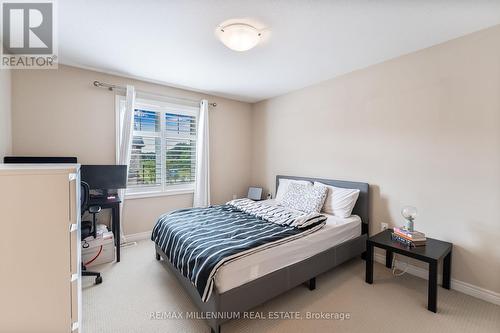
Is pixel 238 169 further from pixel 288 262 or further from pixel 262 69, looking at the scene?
pixel 288 262

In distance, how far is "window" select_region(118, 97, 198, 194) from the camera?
11.3 ft

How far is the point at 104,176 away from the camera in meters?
2.78

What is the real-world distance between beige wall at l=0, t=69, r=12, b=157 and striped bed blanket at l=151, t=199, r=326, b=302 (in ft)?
6.05

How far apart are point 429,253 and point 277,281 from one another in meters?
1.41

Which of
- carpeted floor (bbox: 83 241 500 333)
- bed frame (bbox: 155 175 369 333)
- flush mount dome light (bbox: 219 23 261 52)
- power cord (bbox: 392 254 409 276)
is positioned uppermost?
flush mount dome light (bbox: 219 23 261 52)

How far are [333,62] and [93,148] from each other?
342 centimetres

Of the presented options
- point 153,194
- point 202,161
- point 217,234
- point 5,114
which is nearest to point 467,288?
point 217,234

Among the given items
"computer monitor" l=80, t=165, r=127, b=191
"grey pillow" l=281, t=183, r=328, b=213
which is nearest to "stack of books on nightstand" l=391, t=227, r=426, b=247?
"grey pillow" l=281, t=183, r=328, b=213

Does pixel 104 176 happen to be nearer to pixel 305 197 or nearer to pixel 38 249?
pixel 38 249

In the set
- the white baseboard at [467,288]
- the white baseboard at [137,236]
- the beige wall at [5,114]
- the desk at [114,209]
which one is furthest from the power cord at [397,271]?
the beige wall at [5,114]

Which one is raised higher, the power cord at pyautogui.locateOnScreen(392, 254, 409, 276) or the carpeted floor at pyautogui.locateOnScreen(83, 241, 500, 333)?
the power cord at pyautogui.locateOnScreen(392, 254, 409, 276)

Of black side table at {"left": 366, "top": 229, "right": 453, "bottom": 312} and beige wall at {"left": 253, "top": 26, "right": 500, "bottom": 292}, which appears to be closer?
black side table at {"left": 366, "top": 229, "right": 453, "bottom": 312}

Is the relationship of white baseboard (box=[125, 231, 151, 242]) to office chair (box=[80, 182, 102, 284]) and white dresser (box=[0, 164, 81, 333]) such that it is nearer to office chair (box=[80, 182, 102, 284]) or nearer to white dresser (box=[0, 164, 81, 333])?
office chair (box=[80, 182, 102, 284])

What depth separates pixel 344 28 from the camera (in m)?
1.99
